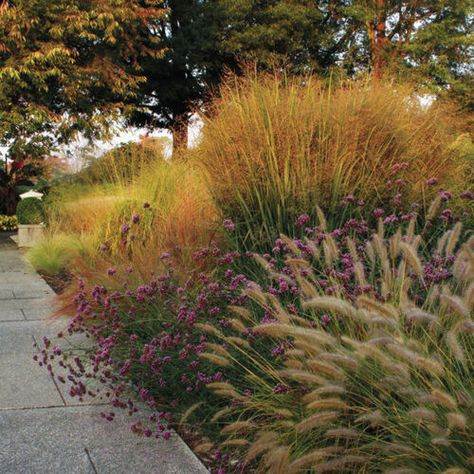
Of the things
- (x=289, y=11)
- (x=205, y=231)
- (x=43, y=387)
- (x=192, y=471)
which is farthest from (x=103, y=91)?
(x=192, y=471)

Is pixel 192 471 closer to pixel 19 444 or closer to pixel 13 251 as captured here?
pixel 19 444

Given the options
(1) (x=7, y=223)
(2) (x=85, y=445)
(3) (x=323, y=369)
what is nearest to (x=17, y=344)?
(2) (x=85, y=445)

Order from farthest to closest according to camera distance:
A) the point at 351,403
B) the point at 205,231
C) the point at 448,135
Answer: the point at 448,135 < the point at 205,231 < the point at 351,403

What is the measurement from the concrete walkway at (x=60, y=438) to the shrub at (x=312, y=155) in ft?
6.72

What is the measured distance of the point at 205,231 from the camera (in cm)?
572

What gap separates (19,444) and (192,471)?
857 millimetres

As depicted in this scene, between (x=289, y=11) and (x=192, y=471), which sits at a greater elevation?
(x=289, y=11)

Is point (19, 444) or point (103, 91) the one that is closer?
point (19, 444)

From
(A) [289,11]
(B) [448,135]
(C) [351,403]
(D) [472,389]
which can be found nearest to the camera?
(D) [472,389]

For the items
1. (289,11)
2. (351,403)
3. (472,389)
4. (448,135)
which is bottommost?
(351,403)

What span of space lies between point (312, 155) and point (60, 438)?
330cm

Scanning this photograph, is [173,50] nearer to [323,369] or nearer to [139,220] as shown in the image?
[139,220]

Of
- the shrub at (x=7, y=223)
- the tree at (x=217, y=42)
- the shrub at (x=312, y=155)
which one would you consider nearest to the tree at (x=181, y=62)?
the tree at (x=217, y=42)

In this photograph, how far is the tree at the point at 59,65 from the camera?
45.5ft
